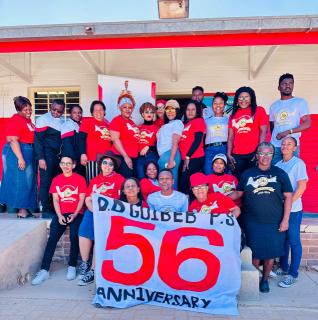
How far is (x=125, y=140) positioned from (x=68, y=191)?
93 cm

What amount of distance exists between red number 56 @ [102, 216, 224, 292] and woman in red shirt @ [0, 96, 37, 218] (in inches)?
70.5

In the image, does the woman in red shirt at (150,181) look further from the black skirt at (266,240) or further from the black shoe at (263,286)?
the black shoe at (263,286)

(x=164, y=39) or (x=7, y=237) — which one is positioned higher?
(x=164, y=39)

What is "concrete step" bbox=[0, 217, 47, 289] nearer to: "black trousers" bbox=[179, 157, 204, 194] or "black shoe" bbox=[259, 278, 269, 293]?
"black trousers" bbox=[179, 157, 204, 194]

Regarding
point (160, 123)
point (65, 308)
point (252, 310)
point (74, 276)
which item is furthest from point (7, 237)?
point (252, 310)

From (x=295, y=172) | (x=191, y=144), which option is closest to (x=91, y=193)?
(x=191, y=144)

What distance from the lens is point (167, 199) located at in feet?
12.4

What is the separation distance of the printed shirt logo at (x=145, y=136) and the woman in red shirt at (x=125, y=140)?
0.08 meters

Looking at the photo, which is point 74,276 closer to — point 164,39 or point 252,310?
point 252,310

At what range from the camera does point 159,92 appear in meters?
7.02

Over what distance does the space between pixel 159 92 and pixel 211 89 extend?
1.05 meters

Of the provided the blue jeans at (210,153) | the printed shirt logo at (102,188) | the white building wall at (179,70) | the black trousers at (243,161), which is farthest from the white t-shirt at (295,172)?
the white building wall at (179,70)

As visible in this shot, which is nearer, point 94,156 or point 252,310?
point 252,310

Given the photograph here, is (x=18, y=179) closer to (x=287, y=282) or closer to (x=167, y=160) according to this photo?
(x=167, y=160)
